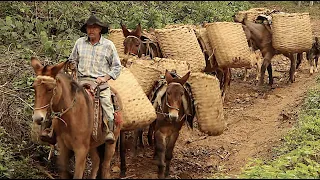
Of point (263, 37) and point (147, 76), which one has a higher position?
point (147, 76)

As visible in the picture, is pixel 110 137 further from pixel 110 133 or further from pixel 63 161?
pixel 63 161

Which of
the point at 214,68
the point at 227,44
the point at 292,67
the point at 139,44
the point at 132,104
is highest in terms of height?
the point at 139,44

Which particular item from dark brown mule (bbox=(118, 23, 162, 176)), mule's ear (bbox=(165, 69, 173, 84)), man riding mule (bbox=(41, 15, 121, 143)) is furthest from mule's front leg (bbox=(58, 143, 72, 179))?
dark brown mule (bbox=(118, 23, 162, 176))

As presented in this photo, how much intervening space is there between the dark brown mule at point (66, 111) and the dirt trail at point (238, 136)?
6.15 feet

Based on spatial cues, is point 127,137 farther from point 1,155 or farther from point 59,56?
point 1,155

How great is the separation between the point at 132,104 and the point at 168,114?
676 mm

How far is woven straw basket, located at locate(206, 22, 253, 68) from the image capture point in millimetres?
11367

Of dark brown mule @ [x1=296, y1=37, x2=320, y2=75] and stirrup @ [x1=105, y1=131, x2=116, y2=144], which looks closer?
stirrup @ [x1=105, y1=131, x2=116, y2=144]

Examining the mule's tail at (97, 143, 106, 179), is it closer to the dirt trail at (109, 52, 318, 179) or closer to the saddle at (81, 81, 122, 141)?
the saddle at (81, 81, 122, 141)

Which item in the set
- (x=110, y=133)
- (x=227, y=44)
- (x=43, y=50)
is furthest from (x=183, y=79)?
(x=43, y=50)

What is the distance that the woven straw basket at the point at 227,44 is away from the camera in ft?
37.3

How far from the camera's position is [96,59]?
A: 23.1ft

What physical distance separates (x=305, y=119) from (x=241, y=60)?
7.07ft

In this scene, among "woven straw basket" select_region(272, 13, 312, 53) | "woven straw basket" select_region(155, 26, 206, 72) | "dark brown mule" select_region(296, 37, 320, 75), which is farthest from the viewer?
"dark brown mule" select_region(296, 37, 320, 75)
